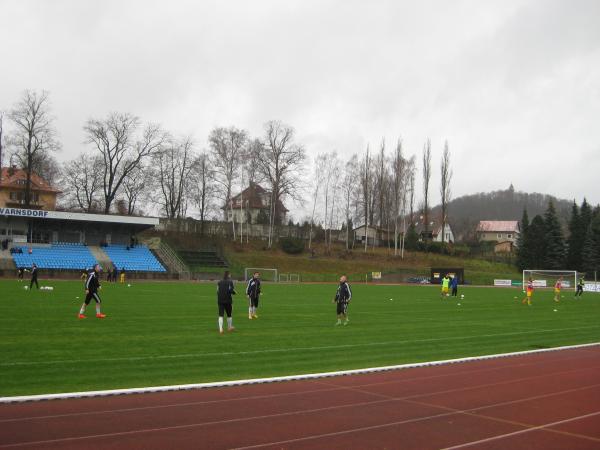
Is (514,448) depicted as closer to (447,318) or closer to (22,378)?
(22,378)

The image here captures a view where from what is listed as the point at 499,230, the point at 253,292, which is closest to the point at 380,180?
the point at 499,230

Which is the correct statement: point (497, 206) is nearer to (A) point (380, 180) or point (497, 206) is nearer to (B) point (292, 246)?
(A) point (380, 180)

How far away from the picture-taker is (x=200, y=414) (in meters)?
8.16

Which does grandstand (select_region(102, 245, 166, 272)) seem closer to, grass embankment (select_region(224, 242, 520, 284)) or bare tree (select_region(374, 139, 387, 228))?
grass embankment (select_region(224, 242, 520, 284))

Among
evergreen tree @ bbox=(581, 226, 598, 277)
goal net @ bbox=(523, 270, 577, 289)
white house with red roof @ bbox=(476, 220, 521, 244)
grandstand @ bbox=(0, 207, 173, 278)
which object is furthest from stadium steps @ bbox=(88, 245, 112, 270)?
white house with red roof @ bbox=(476, 220, 521, 244)

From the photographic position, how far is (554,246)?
86250 mm

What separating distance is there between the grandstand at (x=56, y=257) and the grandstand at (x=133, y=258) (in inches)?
95.2

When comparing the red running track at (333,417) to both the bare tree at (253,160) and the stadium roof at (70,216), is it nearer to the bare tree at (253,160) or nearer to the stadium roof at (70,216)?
the stadium roof at (70,216)

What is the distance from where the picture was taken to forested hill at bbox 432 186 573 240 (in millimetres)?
141750

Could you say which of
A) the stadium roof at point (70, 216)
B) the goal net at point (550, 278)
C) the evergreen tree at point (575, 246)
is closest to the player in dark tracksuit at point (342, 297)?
the stadium roof at point (70, 216)

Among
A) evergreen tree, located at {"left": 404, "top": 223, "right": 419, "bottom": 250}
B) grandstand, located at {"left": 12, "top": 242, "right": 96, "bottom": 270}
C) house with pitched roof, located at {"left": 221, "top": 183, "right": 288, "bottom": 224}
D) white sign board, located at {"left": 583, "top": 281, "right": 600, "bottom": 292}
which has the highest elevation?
house with pitched roof, located at {"left": 221, "top": 183, "right": 288, "bottom": 224}

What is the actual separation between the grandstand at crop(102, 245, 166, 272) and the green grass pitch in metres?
30.1

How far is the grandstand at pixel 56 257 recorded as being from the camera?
52534 millimetres

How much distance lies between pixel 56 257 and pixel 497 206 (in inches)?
4902
